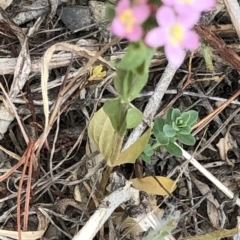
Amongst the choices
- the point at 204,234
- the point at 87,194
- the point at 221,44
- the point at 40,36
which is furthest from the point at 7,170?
the point at 221,44

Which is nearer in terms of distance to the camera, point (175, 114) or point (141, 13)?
point (141, 13)

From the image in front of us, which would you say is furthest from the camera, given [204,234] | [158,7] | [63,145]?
[63,145]

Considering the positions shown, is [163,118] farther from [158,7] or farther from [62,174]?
[158,7]

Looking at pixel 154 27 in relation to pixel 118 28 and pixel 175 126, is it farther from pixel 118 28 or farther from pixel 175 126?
pixel 175 126

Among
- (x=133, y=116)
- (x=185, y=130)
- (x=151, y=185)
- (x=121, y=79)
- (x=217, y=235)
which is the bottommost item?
(x=217, y=235)

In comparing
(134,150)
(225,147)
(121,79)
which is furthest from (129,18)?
(225,147)

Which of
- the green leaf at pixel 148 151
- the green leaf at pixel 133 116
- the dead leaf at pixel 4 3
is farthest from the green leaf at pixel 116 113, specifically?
the dead leaf at pixel 4 3
